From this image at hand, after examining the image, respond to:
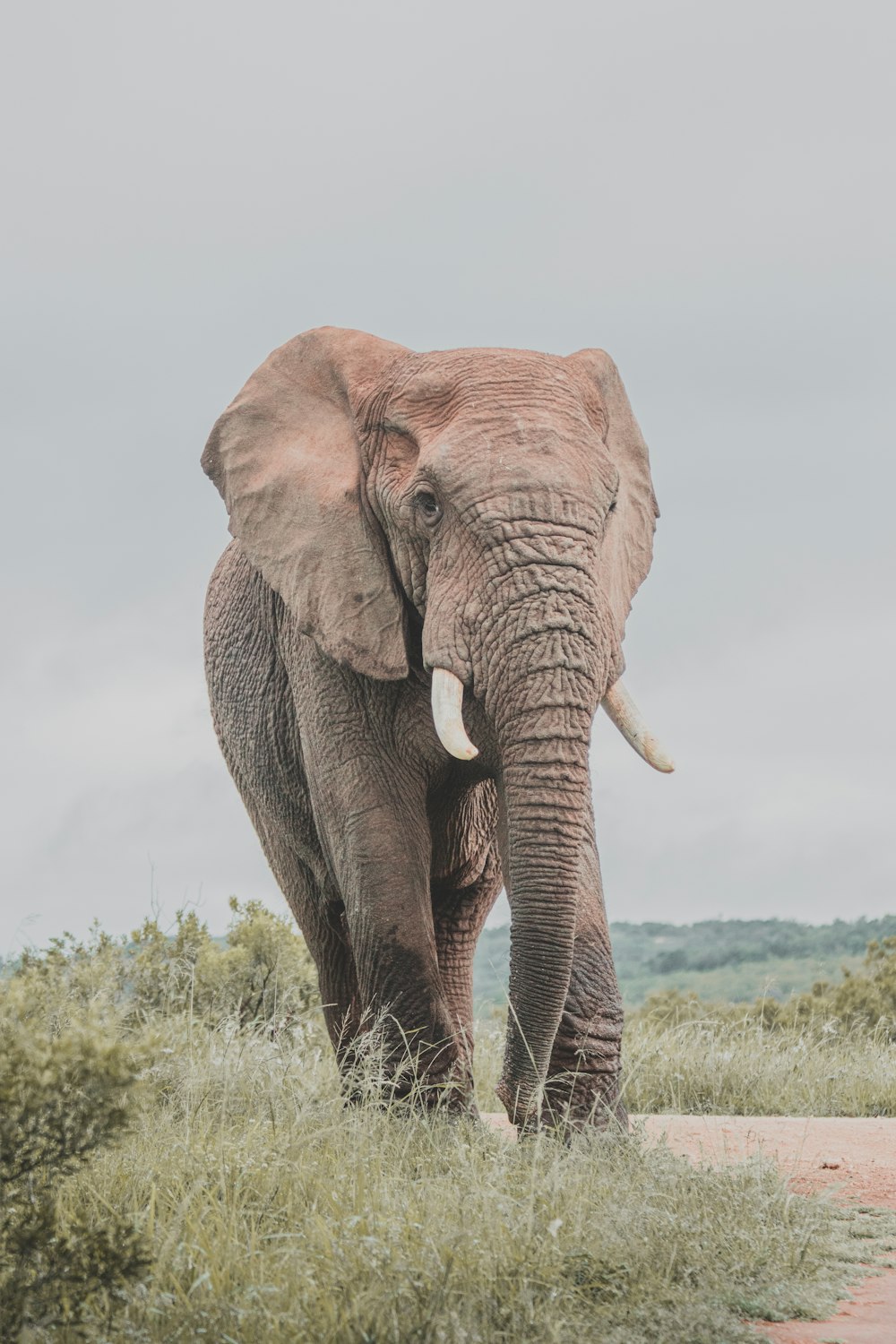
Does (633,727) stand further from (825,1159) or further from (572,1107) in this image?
(825,1159)

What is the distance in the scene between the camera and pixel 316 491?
7.43 meters

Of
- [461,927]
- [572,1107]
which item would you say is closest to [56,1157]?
[572,1107]

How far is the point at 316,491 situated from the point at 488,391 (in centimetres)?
96

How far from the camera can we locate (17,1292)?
14.9 ft

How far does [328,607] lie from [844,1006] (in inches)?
470

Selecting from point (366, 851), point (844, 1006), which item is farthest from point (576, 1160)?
point (844, 1006)

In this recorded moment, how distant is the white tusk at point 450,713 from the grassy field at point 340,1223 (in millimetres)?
1459

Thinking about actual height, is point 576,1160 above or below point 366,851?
below

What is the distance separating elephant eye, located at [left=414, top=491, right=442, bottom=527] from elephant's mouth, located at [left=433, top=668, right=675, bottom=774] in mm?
626

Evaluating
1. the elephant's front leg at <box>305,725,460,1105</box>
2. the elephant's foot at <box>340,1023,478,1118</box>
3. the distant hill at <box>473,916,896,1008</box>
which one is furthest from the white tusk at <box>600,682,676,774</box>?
the distant hill at <box>473,916,896,1008</box>

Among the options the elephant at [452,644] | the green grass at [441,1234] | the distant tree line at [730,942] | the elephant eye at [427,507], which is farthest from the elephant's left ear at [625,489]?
the distant tree line at [730,942]

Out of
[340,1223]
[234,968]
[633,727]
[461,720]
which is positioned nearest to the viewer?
[340,1223]

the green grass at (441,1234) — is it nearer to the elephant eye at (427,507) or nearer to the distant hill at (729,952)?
the elephant eye at (427,507)

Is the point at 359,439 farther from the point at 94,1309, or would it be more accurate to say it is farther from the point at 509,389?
the point at 94,1309
